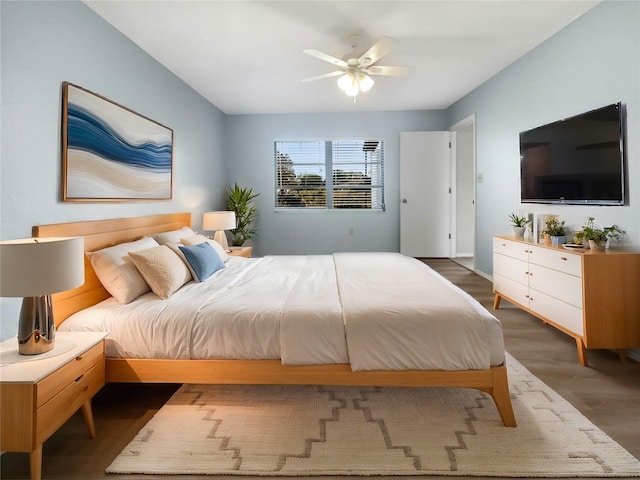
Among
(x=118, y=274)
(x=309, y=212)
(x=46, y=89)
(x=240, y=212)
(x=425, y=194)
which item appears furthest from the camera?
(x=309, y=212)

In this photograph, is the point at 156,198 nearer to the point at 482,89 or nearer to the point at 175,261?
the point at 175,261

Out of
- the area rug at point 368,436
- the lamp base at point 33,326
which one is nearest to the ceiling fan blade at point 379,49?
the area rug at point 368,436

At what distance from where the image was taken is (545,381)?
7.51 feet

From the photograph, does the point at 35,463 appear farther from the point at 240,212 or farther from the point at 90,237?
the point at 240,212

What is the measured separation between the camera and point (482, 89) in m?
4.76

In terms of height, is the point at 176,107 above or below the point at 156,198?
above

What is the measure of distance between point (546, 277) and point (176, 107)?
4.08 metres

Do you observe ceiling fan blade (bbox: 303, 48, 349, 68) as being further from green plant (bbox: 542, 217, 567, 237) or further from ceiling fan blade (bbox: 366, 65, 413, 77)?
green plant (bbox: 542, 217, 567, 237)

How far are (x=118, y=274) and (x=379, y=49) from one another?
261 cm

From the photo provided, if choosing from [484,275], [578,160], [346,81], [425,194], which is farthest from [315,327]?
[425,194]

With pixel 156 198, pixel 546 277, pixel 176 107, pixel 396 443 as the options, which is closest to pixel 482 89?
pixel 546 277

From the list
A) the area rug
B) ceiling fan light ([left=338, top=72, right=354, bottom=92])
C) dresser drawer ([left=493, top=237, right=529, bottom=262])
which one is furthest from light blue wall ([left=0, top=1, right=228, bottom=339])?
dresser drawer ([left=493, top=237, right=529, bottom=262])

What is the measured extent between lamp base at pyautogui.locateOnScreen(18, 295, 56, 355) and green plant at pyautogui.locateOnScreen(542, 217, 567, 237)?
3.63m

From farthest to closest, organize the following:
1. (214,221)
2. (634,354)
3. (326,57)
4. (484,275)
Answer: (484,275) < (214,221) < (326,57) < (634,354)
